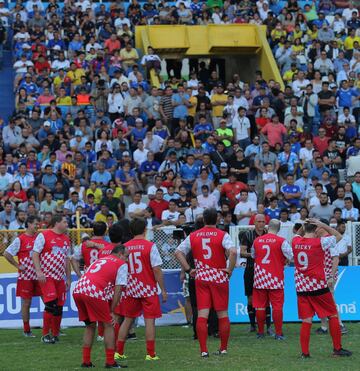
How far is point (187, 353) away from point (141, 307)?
1162mm

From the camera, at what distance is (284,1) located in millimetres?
36656

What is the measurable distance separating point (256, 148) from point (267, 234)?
10.3 m

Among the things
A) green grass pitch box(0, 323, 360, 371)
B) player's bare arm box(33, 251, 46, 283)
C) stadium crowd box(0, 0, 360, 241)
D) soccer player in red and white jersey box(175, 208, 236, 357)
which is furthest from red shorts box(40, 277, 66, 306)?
stadium crowd box(0, 0, 360, 241)

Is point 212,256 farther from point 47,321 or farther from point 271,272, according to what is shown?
point 47,321

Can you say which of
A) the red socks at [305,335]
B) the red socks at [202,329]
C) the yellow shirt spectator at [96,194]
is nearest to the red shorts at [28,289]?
the red socks at [202,329]

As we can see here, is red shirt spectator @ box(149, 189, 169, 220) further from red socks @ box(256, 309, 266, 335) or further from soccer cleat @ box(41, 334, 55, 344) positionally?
soccer cleat @ box(41, 334, 55, 344)

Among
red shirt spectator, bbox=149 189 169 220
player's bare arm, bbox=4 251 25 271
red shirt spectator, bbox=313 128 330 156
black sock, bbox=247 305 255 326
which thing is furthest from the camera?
red shirt spectator, bbox=313 128 330 156

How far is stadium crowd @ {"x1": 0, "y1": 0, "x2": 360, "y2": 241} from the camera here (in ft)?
81.9

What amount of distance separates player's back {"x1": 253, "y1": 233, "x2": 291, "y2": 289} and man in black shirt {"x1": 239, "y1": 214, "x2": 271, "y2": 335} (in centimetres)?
77

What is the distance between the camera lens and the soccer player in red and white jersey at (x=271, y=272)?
1692cm

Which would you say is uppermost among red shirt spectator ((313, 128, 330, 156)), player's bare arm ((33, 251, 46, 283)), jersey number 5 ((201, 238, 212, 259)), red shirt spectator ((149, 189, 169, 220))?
red shirt spectator ((313, 128, 330, 156))

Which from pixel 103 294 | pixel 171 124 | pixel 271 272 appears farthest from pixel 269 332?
pixel 171 124

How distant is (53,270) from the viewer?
1703 centimetres

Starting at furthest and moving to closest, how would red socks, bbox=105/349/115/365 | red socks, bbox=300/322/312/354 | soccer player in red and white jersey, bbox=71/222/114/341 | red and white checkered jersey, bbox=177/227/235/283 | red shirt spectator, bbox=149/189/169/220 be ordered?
red shirt spectator, bbox=149/189/169/220
soccer player in red and white jersey, bbox=71/222/114/341
red and white checkered jersey, bbox=177/227/235/283
red socks, bbox=300/322/312/354
red socks, bbox=105/349/115/365
